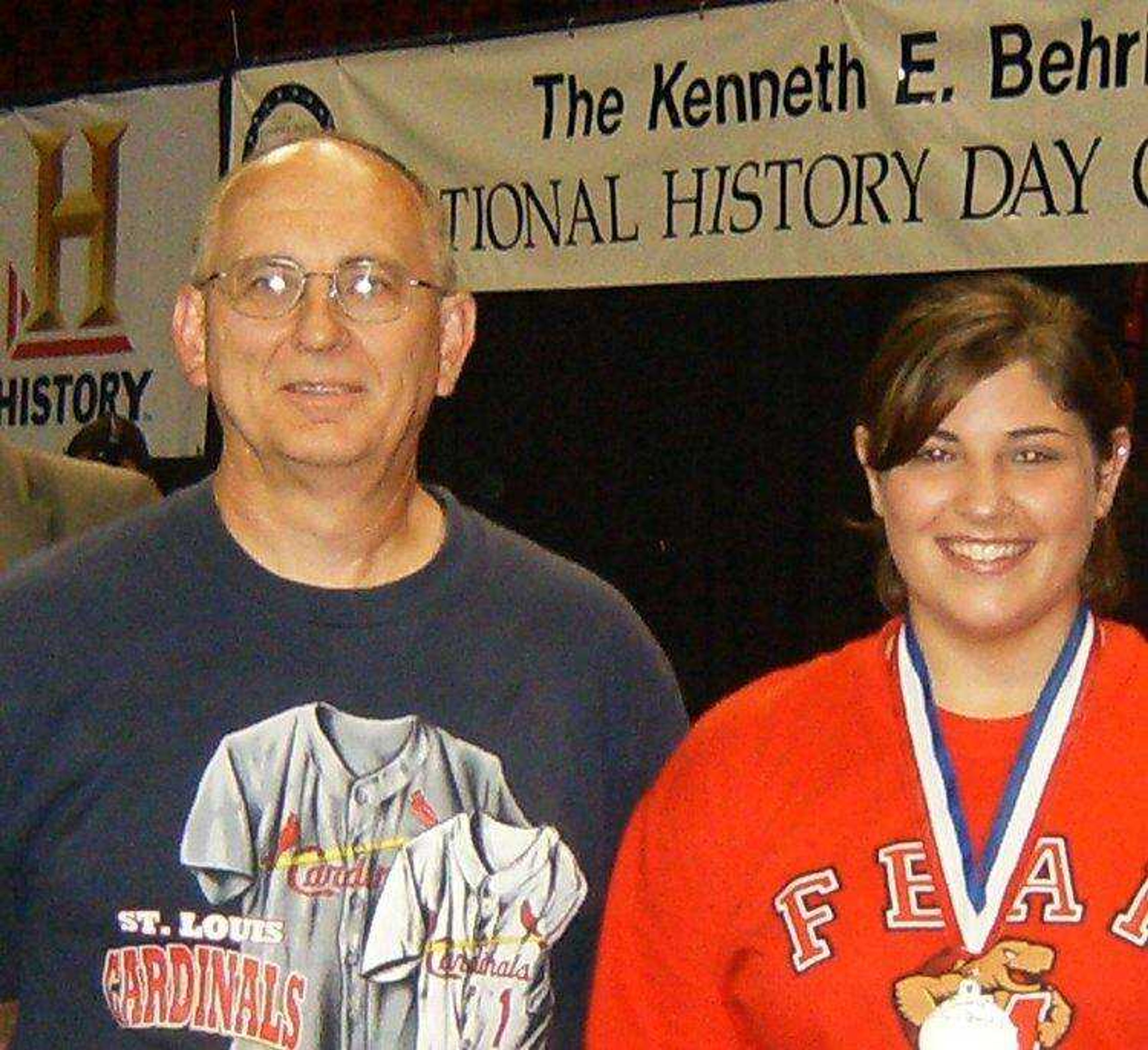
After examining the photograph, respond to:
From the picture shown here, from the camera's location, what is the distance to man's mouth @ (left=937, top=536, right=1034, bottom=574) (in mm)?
2377

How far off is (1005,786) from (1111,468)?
428 millimetres

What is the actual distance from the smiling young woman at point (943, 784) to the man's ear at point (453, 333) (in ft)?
1.65

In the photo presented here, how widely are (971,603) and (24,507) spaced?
1568 mm

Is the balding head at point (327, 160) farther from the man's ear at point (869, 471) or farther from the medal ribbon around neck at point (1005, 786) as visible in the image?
the medal ribbon around neck at point (1005, 786)

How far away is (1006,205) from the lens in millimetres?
4461

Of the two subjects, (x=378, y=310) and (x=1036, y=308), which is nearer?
(x=378, y=310)

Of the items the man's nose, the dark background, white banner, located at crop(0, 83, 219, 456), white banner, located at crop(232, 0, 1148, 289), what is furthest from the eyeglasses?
white banner, located at crop(0, 83, 219, 456)

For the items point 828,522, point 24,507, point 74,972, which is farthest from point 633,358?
point 74,972

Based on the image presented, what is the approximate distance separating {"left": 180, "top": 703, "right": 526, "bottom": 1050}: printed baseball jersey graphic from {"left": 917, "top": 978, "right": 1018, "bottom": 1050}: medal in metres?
0.57

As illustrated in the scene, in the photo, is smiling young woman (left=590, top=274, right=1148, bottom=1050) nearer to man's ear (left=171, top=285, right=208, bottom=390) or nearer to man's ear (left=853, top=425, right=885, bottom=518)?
man's ear (left=853, top=425, right=885, bottom=518)

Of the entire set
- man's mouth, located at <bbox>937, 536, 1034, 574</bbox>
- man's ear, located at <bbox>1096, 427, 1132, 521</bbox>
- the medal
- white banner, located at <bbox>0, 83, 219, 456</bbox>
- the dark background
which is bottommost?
the medal

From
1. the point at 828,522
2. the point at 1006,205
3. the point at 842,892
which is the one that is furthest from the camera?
the point at 828,522

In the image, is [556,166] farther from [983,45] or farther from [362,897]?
[362,897]

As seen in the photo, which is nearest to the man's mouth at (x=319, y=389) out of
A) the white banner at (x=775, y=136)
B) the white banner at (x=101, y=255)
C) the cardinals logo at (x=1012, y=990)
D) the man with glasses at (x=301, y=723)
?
the man with glasses at (x=301, y=723)
